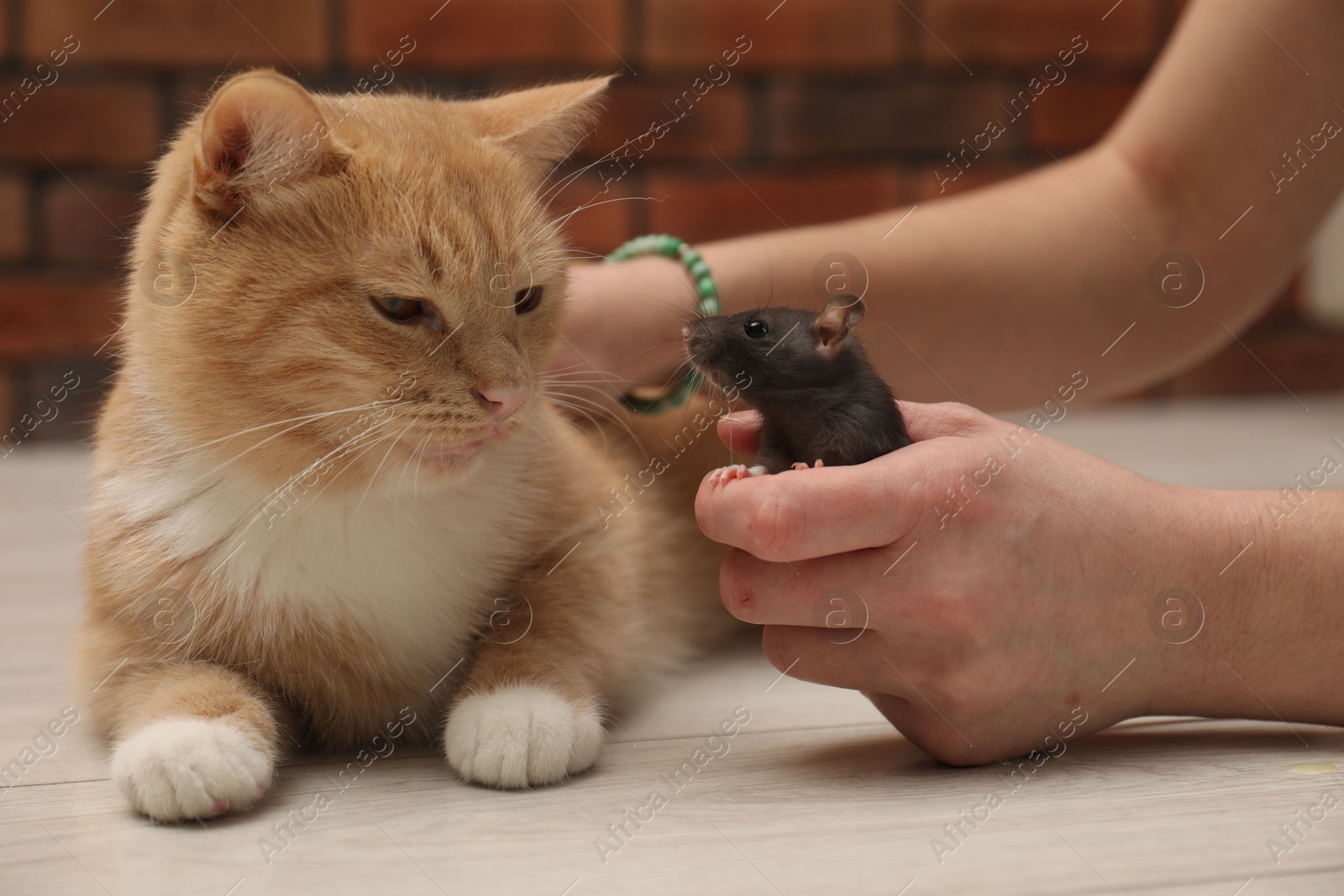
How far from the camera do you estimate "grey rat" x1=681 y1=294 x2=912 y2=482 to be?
0.85 metres

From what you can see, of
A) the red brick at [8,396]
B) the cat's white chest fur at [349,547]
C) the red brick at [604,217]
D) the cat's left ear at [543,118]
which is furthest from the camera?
the red brick at [604,217]

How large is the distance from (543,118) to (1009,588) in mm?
630

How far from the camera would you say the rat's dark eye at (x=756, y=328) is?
884mm

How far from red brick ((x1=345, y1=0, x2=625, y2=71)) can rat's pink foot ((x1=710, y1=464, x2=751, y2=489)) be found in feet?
7.67

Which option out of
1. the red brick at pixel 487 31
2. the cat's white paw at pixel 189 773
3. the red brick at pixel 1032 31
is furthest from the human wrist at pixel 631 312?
the red brick at pixel 1032 31

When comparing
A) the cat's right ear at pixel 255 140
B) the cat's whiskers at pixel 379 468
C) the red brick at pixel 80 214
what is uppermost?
the red brick at pixel 80 214

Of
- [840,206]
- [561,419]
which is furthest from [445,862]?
[840,206]

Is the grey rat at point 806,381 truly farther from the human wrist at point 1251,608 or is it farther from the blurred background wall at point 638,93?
the blurred background wall at point 638,93

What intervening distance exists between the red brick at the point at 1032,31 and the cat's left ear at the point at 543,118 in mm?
2170

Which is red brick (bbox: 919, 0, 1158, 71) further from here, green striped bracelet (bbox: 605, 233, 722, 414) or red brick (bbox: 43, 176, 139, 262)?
red brick (bbox: 43, 176, 139, 262)

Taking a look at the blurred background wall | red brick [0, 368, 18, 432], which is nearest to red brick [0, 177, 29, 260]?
the blurred background wall

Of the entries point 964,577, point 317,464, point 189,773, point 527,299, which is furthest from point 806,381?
point 189,773

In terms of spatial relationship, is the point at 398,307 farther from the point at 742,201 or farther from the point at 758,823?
the point at 742,201

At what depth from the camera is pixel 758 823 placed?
0.82 meters
